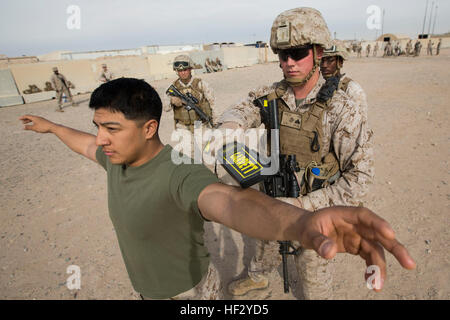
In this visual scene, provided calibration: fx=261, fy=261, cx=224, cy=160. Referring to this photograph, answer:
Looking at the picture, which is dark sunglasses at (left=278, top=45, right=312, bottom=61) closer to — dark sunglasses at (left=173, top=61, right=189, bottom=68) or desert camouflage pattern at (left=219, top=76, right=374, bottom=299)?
desert camouflage pattern at (left=219, top=76, right=374, bottom=299)

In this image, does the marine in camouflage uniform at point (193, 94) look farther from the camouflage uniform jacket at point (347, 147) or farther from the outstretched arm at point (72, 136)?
the camouflage uniform jacket at point (347, 147)

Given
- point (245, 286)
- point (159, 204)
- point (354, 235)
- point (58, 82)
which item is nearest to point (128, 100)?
point (159, 204)

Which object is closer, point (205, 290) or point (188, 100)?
point (205, 290)

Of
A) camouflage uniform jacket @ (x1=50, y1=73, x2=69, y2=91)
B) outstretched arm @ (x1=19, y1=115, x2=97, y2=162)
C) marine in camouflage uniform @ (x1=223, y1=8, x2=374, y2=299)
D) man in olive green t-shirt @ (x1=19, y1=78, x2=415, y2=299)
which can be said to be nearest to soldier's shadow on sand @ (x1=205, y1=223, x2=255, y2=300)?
marine in camouflage uniform @ (x1=223, y1=8, x2=374, y2=299)

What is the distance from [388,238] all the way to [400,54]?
3952cm

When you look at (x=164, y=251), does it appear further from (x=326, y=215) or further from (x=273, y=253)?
(x=273, y=253)

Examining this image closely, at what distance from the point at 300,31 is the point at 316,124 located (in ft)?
1.96

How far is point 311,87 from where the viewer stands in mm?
1833

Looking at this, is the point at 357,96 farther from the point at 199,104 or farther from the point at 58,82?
the point at 58,82

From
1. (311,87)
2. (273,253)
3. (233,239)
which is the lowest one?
(233,239)

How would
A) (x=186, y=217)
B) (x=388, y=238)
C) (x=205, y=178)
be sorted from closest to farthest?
(x=388, y=238)
(x=205, y=178)
(x=186, y=217)

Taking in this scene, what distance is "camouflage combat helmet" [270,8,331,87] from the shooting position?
65.0 inches

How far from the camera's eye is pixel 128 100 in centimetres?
118

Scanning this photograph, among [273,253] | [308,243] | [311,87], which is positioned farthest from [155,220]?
[273,253]
